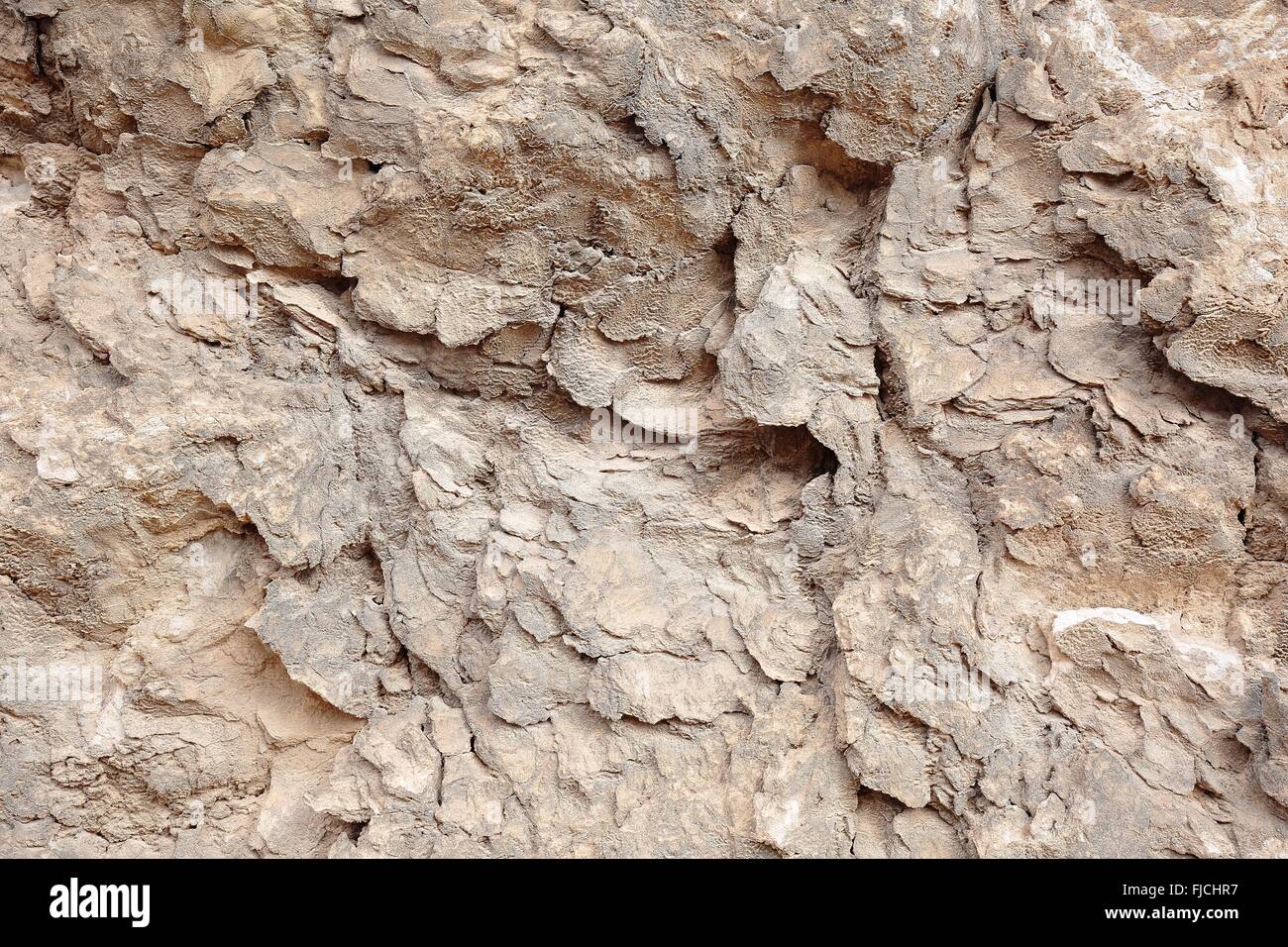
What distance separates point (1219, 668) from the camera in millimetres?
3018

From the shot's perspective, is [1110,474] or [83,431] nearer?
[1110,474]

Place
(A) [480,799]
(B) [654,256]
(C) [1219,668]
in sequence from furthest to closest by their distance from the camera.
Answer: (B) [654,256], (A) [480,799], (C) [1219,668]

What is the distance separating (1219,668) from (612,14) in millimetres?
3164

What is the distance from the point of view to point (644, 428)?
3.77 m

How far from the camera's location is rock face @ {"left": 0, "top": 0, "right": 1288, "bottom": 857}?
3.12 metres

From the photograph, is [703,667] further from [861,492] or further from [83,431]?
[83,431]

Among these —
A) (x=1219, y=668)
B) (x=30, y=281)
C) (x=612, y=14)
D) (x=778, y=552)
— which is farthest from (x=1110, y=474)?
(x=30, y=281)
